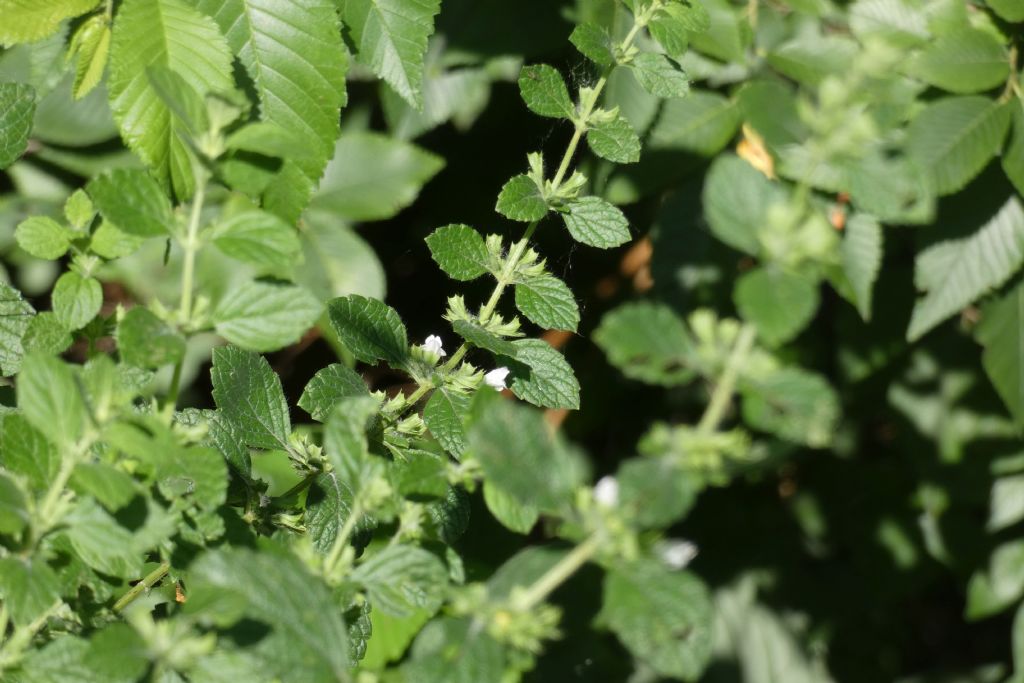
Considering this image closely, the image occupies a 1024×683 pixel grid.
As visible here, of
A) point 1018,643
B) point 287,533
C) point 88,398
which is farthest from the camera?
point 1018,643

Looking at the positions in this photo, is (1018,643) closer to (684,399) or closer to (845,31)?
(684,399)

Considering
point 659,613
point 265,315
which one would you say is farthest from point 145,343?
point 659,613

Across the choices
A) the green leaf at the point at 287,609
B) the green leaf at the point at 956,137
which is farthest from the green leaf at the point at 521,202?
the green leaf at the point at 956,137

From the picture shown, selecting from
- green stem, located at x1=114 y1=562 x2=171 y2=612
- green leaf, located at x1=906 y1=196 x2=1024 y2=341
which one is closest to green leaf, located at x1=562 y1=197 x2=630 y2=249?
green stem, located at x1=114 y1=562 x2=171 y2=612

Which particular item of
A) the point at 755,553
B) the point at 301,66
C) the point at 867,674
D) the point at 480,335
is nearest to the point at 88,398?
the point at 480,335

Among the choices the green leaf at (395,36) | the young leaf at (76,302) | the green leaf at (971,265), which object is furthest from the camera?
the green leaf at (971,265)

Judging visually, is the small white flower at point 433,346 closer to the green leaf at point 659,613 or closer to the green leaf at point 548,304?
the green leaf at point 548,304
